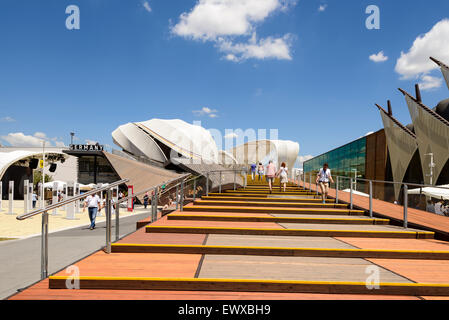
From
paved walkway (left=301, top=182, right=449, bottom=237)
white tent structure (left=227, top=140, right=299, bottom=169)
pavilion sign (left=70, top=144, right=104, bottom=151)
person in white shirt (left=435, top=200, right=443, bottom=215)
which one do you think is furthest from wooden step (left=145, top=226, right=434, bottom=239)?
white tent structure (left=227, top=140, right=299, bottom=169)

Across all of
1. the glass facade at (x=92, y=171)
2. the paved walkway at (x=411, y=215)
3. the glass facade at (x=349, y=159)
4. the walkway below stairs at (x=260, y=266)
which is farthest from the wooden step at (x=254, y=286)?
the glass facade at (x=92, y=171)

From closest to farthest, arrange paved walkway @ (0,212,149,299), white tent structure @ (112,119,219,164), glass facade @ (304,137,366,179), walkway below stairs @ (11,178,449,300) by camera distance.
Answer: walkway below stairs @ (11,178,449,300), paved walkway @ (0,212,149,299), glass facade @ (304,137,366,179), white tent structure @ (112,119,219,164)

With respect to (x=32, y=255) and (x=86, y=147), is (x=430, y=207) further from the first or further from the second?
(x=86, y=147)

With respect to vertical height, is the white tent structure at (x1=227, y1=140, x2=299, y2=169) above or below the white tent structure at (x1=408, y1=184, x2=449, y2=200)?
above

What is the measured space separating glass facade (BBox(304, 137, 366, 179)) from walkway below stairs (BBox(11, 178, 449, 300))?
42.3 m

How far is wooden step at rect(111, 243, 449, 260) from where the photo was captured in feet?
Answer: 15.4

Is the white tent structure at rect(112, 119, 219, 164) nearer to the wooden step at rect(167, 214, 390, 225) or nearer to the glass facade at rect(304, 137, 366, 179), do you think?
the glass facade at rect(304, 137, 366, 179)

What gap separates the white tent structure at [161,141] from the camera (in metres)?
60.9

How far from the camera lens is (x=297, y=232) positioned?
6.00 m

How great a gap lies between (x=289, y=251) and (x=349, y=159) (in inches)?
2042
